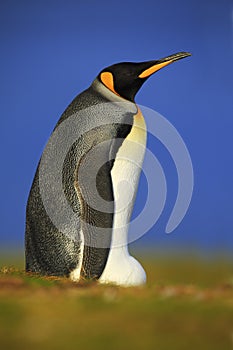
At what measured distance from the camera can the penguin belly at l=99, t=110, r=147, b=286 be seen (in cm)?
299

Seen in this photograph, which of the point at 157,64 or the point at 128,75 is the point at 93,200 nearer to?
the point at 128,75

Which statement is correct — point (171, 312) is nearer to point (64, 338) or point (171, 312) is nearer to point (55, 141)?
point (64, 338)

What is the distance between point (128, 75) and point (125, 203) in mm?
699

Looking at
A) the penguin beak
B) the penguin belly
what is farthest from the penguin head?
the penguin belly

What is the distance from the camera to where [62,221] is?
9.90 feet

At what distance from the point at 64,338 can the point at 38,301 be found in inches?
11.2

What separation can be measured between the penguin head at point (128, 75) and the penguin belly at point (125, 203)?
186 millimetres

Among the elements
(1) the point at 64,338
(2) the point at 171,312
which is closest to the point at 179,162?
(2) the point at 171,312

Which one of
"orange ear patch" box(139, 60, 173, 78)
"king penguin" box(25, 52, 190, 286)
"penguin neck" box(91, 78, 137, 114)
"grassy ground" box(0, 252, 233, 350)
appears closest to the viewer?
"grassy ground" box(0, 252, 233, 350)

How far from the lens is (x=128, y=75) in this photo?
3.31m

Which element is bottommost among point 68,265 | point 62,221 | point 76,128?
point 68,265

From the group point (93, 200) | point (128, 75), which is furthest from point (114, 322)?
point (128, 75)

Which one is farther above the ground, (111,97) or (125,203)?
(111,97)

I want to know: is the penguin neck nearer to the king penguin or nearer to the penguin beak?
the king penguin
